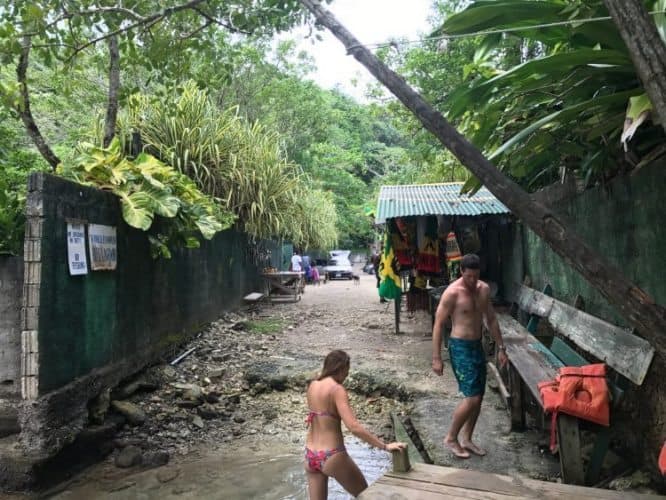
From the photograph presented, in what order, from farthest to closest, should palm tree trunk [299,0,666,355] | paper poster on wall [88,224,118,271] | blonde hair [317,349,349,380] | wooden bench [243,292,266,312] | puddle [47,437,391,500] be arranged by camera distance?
wooden bench [243,292,266,312] → paper poster on wall [88,224,118,271] → puddle [47,437,391,500] → blonde hair [317,349,349,380] → palm tree trunk [299,0,666,355]

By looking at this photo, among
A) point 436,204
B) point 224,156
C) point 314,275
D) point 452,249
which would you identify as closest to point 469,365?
point 452,249

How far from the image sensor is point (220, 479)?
4336 mm

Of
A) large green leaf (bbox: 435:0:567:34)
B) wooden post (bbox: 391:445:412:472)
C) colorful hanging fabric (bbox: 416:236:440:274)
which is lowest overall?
wooden post (bbox: 391:445:412:472)

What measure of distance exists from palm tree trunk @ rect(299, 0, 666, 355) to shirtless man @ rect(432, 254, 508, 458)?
78.7 inches

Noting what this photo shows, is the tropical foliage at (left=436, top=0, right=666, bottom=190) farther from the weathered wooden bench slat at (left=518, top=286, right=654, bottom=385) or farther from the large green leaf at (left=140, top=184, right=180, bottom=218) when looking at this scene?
the large green leaf at (left=140, top=184, right=180, bottom=218)

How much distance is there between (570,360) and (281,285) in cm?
1063

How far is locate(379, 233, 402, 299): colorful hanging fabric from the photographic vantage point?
908 centimetres

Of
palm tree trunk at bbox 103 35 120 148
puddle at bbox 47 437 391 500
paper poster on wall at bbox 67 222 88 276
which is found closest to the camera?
puddle at bbox 47 437 391 500

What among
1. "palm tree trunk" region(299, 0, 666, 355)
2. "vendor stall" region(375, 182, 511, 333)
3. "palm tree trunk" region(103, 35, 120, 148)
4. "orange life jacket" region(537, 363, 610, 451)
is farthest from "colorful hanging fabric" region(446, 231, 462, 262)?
"palm tree trunk" region(299, 0, 666, 355)

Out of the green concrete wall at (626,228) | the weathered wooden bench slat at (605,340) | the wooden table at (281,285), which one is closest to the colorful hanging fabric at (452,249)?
the weathered wooden bench slat at (605,340)

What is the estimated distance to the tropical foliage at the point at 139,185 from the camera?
17.9 ft

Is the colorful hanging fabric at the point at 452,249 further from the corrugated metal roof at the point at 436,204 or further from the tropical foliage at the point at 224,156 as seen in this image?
the tropical foliage at the point at 224,156

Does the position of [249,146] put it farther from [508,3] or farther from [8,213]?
[508,3]

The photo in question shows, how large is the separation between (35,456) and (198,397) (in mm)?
2194
